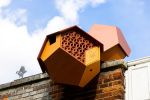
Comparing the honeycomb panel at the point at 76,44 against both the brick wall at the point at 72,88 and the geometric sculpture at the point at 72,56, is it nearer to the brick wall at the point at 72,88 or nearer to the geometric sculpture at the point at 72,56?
the geometric sculpture at the point at 72,56

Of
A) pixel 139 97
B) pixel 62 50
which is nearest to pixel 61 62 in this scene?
pixel 62 50

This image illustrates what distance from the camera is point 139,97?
454cm

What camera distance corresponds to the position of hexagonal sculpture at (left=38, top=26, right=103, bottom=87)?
15.5ft

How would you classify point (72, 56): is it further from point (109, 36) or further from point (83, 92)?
point (109, 36)

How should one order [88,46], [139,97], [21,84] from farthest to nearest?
1. [21,84]
2. [88,46]
3. [139,97]

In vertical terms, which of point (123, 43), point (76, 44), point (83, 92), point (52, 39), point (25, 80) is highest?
point (123, 43)

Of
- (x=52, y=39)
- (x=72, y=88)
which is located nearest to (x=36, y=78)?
(x=72, y=88)

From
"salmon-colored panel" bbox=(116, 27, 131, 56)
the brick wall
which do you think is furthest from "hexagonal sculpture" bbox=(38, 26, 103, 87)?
"salmon-colored panel" bbox=(116, 27, 131, 56)

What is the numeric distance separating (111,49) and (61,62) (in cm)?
76

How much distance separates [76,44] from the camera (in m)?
4.82

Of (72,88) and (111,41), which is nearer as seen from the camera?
(72,88)

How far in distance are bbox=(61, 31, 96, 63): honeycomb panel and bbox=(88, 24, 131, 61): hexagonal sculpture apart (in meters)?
0.30

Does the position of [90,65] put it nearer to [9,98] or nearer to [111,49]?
[111,49]

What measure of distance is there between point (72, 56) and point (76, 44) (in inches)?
8.1
